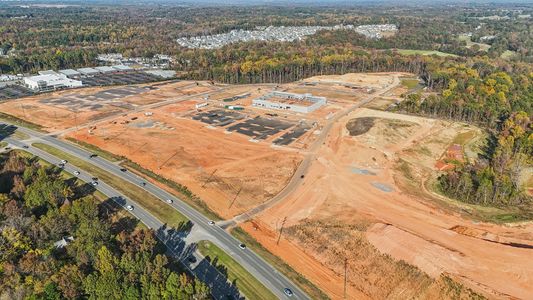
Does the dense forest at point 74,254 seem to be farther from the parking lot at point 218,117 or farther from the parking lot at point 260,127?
the parking lot at point 218,117

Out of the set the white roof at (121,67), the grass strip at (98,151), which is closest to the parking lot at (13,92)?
the white roof at (121,67)

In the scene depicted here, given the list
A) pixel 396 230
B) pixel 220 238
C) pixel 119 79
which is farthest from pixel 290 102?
pixel 119 79

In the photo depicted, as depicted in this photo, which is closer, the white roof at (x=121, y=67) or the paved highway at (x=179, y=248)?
the paved highway at (x=179, y=248)

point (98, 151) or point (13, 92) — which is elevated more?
point (13, 92)

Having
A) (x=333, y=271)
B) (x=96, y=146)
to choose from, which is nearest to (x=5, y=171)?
(x=96, y=146)

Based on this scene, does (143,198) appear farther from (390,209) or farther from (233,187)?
(390,209)

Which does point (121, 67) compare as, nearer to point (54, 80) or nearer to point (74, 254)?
point (54, 80)
